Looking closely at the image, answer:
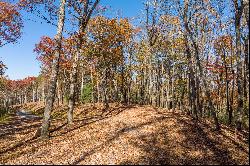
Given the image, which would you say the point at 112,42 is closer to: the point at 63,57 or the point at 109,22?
the point at 109,22

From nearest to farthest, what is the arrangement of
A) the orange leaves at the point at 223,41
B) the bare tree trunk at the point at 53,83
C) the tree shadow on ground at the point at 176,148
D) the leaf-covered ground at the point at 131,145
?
the tree shadow on ground at the point at 176,148 → the leaf-covered ground at the point at 131,145 → the bare tree trunk at the point at 53,83 → the orange leaves at the point at 223,41

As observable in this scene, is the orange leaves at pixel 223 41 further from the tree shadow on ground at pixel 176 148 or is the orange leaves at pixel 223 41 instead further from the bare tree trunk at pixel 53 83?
the bare tree trunk at pixel 53 83

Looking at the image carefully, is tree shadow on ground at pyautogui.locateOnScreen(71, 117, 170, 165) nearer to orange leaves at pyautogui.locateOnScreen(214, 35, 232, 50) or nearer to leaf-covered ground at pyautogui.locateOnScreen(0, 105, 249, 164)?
leaf-covered ground at pyautogui.locateOnScreen(0, 105, 249, 164)

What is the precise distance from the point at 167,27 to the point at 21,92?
129897 mm

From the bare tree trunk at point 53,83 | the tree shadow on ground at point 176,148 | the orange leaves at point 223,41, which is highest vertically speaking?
the orange leaves at point 223,41

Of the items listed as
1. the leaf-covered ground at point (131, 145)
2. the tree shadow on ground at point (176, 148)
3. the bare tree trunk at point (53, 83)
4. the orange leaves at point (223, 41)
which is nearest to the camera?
the tree shadow on ground at point (176, 148)

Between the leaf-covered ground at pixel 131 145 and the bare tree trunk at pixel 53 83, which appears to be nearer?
the leaf-covered ground at pixel 131 145

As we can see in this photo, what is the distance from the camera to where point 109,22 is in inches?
1510

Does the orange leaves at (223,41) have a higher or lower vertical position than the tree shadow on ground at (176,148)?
higher

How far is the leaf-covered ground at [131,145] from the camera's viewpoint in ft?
46.3

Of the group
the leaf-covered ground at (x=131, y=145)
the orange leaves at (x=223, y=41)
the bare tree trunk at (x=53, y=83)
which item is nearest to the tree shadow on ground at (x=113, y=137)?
the leaf-covered ground at (x=131, y=145)

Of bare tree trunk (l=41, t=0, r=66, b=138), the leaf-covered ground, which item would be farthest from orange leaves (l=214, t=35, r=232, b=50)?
bare tree trunk (l=41, t=0, r=66, b=138)

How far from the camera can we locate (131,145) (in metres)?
15.9

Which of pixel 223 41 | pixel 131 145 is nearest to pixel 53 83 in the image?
pixel 131 145
